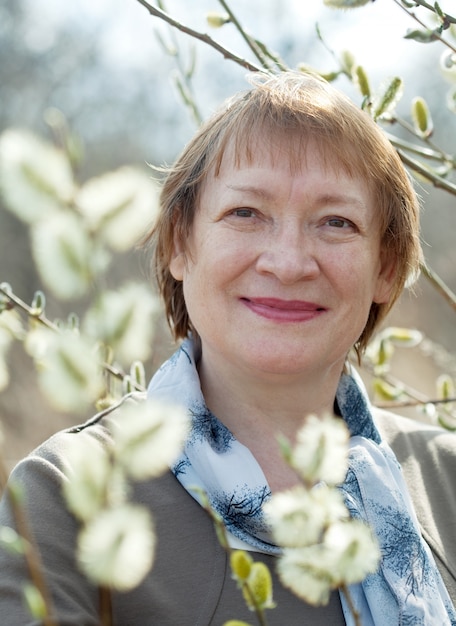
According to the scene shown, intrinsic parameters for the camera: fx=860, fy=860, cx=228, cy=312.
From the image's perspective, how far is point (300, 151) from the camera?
47.5 inches

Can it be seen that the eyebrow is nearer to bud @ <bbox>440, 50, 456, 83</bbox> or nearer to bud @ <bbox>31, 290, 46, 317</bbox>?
bud @ <bbox>440, 50, 456, 83</bbox>

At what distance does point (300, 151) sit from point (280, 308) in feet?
0.73

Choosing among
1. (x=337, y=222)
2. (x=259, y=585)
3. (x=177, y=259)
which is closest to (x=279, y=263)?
(x=337, y=222)

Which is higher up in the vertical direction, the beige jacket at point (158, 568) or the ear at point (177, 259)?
the ear at point (177, 259)

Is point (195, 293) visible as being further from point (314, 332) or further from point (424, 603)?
point (424, 603)

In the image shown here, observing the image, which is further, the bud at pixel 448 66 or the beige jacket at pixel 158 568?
the bud at pixel 448 66

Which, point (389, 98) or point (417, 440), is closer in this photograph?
point (389, 98)

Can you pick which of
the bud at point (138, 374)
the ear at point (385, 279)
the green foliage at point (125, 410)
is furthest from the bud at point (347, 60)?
the green foliage at point (125, 410)

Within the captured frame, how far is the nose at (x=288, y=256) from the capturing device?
1157 mm

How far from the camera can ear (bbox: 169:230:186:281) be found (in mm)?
1330

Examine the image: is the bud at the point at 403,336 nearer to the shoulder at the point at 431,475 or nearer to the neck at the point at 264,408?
the shoulder at the point at 431,475

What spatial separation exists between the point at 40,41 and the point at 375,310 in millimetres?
7373

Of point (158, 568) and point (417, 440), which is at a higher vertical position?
point (158, 568)

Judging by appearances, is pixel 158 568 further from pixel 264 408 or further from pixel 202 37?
pixel 202 37
